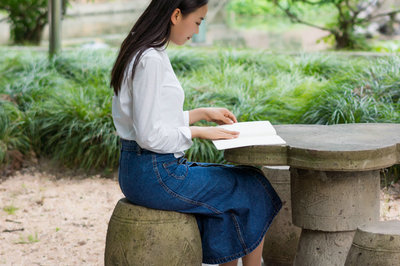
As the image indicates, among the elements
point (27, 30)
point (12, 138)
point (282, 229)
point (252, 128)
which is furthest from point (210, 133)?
point (27, 30)

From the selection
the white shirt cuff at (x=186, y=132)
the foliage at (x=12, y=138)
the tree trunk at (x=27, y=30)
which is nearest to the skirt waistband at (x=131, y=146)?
the white shirt cuff at (x=186, y=132)

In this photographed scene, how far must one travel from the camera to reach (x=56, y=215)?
500cm

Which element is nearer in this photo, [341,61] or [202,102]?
[202,102]

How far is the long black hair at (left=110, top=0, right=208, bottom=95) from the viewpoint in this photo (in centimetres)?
281

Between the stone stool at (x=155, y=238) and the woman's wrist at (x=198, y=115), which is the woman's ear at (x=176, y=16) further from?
the stone stool at (x=155, y=238)

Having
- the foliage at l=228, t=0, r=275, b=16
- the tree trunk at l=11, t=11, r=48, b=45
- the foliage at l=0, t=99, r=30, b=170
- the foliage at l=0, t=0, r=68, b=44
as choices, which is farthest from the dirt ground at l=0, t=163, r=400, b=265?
the foliage at l=228, t=0, r=275, b=16

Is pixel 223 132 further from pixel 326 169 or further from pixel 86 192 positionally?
pixel 86 192

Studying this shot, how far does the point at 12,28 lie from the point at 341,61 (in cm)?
681

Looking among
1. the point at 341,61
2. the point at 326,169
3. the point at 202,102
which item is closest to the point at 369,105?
the point at 202,102

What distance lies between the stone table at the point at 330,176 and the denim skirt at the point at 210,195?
5.3 inches

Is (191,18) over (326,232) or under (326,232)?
over

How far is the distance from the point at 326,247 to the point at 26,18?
9679 mm

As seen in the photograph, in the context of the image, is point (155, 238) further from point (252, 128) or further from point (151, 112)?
point (252, 128)

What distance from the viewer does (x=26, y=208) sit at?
203 inches
